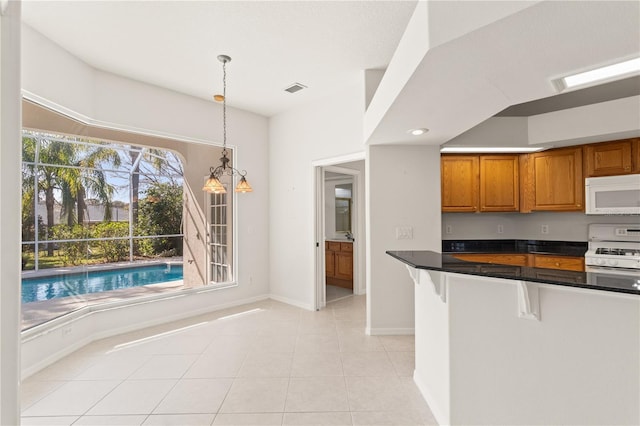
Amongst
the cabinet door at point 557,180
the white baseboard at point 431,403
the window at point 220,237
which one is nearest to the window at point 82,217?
the window at point 220,237

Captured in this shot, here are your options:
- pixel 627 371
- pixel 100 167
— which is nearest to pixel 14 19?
pixel 627 371

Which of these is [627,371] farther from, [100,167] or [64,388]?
[100,167]

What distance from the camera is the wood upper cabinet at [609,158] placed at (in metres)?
3.43

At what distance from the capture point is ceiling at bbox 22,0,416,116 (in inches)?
93.4

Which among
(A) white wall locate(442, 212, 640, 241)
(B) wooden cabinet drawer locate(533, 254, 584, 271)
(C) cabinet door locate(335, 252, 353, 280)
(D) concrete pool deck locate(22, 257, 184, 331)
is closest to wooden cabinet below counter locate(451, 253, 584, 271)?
(B) wooden cabinet drawer locate(533, 254, 584, 271)

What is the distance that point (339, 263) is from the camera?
5734 millimetres

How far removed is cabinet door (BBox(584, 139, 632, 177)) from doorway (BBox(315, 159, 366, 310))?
9.31ft

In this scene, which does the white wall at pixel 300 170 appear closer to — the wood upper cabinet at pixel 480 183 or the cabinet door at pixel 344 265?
the cabinet door at pixel 344 265

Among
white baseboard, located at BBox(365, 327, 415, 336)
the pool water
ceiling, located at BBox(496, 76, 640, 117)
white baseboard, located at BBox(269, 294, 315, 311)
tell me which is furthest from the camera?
white baseboard, located at BBox(269, 294, 315, 311)

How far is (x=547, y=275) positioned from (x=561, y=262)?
2995 millimetres

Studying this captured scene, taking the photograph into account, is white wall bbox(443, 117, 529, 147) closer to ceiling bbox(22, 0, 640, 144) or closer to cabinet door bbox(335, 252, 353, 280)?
ceiling bbox(22, 0, 640, 144)

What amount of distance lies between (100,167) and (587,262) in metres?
6.19

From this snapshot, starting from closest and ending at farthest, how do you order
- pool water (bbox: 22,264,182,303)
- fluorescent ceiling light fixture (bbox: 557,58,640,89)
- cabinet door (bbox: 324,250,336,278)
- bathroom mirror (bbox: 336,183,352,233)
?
1. fluorescent ceiling light fixture (bbox: 557,58,640,89)
2. pool water (bbox: 22,264,182,303)
3. cabinet door (bbox: 324,250,336,278)
4. bathroom mirror (bbox: 336,183,352,233)

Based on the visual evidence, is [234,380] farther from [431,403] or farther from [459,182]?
[459,182]
